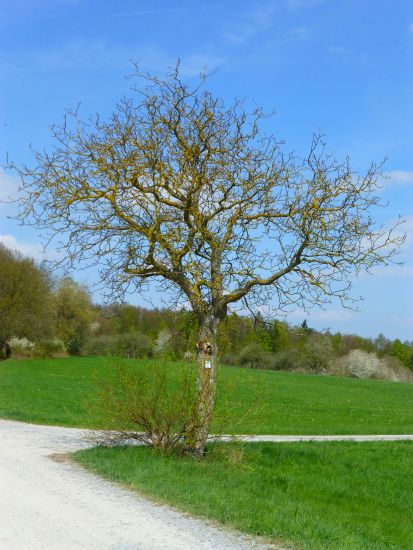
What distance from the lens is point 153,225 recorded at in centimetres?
1159

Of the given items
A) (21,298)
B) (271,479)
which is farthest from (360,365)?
(271,479)

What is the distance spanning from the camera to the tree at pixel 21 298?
197 feet

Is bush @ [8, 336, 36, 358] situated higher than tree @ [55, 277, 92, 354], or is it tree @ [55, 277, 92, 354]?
tree @ [55, 277, 92, 354]

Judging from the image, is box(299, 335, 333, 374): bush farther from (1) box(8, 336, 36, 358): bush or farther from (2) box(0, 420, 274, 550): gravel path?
(2) box(0, 420, 274, 550): gravel path

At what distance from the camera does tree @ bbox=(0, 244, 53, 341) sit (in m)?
60.1

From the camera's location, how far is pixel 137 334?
2134 centimetres

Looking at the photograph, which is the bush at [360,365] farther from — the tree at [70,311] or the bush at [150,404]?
the bush at [150,404]

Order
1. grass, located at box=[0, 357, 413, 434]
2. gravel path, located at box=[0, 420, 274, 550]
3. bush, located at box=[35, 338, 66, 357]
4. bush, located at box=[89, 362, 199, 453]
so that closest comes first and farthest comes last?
1. gravel path, located at box=[0, 420, 274, 550]
2. bush, located at box=[89, 362, 199, 453]
3. grass, located at box=[0, 357, 413, 434]
4. bush, located at box=[35, 338, 66, 357]

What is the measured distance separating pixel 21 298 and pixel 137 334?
42951 mm

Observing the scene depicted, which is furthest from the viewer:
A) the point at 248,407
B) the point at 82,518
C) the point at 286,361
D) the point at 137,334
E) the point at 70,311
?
the point at 286,361

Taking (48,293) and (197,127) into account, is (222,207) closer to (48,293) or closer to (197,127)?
(197,127)

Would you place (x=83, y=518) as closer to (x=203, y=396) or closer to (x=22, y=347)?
(x=203, y=396)

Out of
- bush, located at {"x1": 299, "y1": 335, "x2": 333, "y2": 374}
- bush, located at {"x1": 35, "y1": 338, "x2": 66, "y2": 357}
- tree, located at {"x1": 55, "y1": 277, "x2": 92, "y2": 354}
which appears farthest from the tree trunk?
tree, located at {"x1": 55, "y1": 277, "x2": 92, "y2": 354}

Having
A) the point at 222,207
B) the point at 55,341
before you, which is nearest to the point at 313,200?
the point at 222,207
